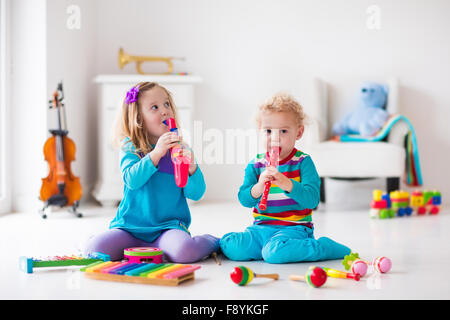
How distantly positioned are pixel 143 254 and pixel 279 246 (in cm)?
39

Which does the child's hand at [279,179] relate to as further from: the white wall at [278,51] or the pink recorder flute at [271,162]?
the white wall at [278,51]

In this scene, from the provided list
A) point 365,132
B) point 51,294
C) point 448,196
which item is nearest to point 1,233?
point 51,294

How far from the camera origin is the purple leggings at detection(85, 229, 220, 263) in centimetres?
168

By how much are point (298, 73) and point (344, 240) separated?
1797 millimetres

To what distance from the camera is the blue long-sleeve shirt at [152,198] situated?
5.84ft

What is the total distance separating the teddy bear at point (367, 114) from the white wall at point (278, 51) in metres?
0.22

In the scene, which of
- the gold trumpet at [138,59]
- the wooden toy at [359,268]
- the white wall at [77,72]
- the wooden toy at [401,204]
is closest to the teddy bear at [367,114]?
the wooden toy at [401,204]

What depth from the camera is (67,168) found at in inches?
115

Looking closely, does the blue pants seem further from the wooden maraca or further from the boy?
the wooden maraca

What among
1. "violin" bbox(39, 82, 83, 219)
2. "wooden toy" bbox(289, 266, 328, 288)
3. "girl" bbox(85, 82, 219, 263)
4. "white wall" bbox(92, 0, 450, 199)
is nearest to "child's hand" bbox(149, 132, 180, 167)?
"girl" bbox(85, 82, 219, 263)

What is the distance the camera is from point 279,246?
5.50 ft

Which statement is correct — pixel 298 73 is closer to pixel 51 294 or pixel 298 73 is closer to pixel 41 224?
pixel 41 224

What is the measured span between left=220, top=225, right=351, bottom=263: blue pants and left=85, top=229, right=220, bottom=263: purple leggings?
9cm
